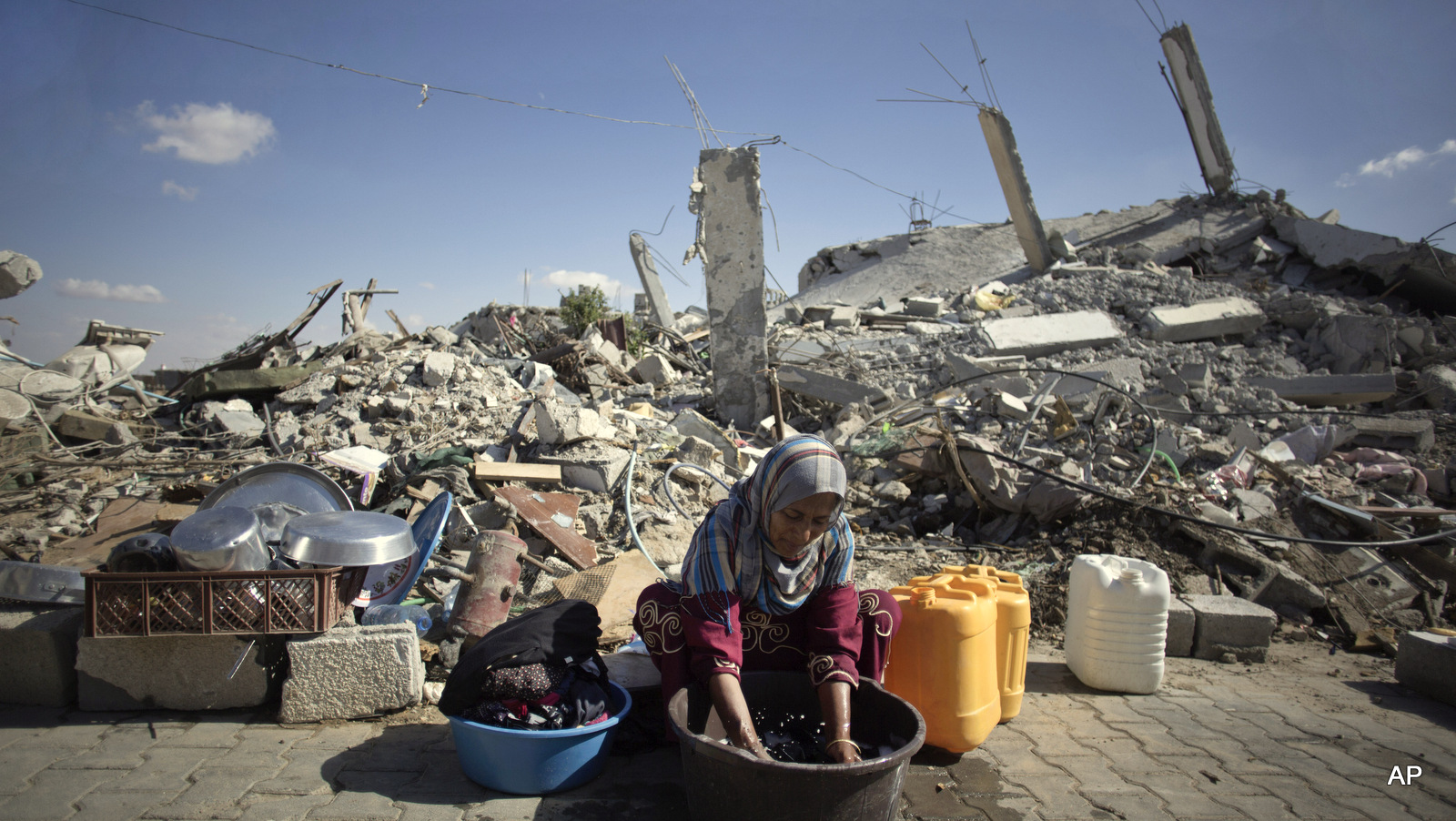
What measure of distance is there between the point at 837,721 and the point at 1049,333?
8.63 m

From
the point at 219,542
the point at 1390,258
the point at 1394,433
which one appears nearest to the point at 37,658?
the point at 219,542

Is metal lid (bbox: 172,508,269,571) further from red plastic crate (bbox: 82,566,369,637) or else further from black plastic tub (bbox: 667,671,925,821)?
black plastic tub (bbox: 667,671,925,821)

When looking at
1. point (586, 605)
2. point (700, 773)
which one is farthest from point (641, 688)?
point (700, 773)

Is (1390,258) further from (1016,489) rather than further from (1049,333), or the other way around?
(1016,489)

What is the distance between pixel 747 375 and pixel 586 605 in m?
5.65

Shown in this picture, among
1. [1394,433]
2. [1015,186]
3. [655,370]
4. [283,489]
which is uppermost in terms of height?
[1015,186]

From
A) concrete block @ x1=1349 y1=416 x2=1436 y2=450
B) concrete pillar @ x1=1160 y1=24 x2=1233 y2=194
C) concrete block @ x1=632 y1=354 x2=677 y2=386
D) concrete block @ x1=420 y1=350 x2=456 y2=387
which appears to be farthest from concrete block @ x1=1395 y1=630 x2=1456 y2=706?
concrete pillar @ x1=1160 y1=24 x2=1233 y2=194

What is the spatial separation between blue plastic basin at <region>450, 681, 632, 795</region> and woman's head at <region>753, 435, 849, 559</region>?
3.03ft

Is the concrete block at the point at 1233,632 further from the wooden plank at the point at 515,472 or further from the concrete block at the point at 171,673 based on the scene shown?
the concrete block at the point at 171,673

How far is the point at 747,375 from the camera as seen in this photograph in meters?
8.22

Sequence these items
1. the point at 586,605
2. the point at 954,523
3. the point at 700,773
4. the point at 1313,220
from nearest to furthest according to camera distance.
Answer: the point at 700,773
the point at 586,605
the point at 954,523
the point at 1313,220

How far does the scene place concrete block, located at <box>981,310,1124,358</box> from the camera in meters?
9.32

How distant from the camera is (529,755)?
231 centimetres

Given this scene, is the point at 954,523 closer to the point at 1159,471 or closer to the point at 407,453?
the point at 1159,471
